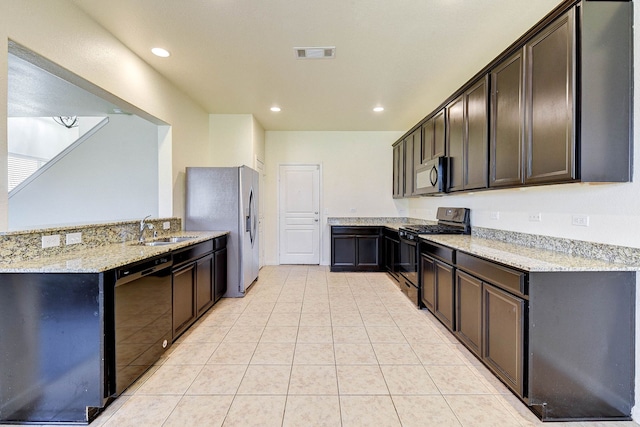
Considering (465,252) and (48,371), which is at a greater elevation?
(465,252)

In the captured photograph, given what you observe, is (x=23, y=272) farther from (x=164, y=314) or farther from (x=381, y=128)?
(x=381, y=128)

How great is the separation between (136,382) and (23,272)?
1.01 metres

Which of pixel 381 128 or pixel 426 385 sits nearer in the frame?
pixel 426 385

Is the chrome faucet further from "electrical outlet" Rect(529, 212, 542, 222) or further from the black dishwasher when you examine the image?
"electrical outlet" Rect(529, 212, 542, 222)

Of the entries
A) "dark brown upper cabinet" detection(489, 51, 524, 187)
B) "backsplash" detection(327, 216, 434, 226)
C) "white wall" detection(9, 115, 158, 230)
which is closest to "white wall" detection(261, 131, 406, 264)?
"backsplash" detection(327, 216, 434, 226)

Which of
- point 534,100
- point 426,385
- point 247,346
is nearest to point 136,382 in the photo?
point 247,346

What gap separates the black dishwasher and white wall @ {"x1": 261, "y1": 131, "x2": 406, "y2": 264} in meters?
3.55

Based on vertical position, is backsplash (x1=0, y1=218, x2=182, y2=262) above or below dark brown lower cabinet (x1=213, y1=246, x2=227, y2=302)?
above

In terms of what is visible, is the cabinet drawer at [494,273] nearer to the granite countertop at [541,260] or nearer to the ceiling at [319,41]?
the granite countertop at [541,260]

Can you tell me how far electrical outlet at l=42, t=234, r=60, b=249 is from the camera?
77.1 inches

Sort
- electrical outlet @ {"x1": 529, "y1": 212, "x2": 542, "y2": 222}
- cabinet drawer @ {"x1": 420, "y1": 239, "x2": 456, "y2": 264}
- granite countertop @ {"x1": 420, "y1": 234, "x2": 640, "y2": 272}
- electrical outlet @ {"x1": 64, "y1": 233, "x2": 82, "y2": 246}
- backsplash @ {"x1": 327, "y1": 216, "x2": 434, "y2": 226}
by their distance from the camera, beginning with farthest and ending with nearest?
backsplash @ {"x1": 327, "y1": 216, "x2": 434, "y2": 226} → cabinet drawer @ {"x1": 420, "y1": 239, "x2": 456, "y2": 264} → electrical outlet @ {"x1": 529, "y1": 212, "x2": 542, "y2": 222} → electrical outlet @ {"x1": 64, "y1": 233, "x2": 82, "y2": 246} → granite countertop @ {"x1": 420, "y1": 234, "x2": 640, "y2": 272}

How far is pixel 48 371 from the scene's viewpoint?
5.45 ft

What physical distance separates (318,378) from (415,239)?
6.70 ft

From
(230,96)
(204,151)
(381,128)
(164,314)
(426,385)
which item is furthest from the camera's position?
(381,128)
